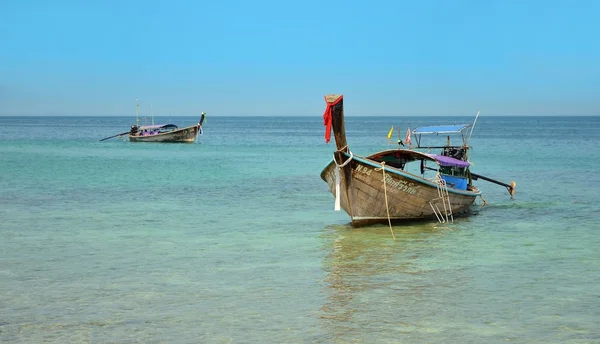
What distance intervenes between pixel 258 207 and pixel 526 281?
11090 mm

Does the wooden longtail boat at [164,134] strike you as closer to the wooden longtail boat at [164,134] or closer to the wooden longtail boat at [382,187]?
the wooden longtail boat at [164,134]

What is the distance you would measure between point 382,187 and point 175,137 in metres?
51.9

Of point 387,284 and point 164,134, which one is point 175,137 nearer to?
point 164,134

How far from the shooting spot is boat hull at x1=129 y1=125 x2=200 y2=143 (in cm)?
6631

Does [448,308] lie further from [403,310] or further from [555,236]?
[555,236]

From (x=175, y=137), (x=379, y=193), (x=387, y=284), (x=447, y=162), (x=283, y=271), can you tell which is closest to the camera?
(x=387, y=284)

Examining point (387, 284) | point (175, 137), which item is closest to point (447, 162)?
point (387, 284)

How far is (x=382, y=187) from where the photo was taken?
17.2 meters

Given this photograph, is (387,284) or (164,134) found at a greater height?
(164,134)

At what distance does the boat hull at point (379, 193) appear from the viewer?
1686 cm

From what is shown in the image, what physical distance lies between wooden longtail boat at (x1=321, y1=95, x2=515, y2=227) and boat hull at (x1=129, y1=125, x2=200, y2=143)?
159 feet

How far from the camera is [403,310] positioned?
10609mm

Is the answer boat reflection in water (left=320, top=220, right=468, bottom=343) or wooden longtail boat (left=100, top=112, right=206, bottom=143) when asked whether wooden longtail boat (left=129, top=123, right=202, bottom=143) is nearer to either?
wooden longtail boat (left=100, top=112, right=206, bottom=143)

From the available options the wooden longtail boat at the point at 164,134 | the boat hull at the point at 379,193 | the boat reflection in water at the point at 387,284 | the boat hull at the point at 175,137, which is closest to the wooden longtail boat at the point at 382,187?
the boat hull at the point at 379,193
